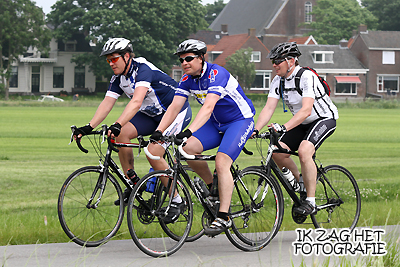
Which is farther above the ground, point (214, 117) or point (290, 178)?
point (214, 117)

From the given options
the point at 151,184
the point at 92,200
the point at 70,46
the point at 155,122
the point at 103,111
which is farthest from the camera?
the point at 70,46

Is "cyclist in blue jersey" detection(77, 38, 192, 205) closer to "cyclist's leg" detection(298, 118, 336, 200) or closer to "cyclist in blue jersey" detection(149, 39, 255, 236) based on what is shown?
"cyclist in blue jersey" detection(149, 39, 255, 236)

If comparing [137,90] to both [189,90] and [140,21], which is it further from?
[140,21]

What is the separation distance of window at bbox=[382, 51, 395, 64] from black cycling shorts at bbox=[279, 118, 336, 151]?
76.1 meters

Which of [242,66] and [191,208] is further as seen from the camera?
[242,66]

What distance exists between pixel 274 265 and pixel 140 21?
65838mm

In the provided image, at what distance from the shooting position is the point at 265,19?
97.0 metres

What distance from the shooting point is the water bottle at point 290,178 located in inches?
254

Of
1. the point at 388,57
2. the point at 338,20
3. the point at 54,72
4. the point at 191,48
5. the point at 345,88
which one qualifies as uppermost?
the point at 338,20

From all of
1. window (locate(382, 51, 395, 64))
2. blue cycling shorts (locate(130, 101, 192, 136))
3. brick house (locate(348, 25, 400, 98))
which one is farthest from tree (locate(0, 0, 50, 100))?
blue cycling shorts (locate(130, 101, 192, 136))

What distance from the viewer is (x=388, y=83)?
80125 mm

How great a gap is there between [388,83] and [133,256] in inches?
3115

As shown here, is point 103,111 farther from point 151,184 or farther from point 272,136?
point 272,136

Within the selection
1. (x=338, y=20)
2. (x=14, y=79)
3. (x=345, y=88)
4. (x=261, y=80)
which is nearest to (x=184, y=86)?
(x=14, y=79)
